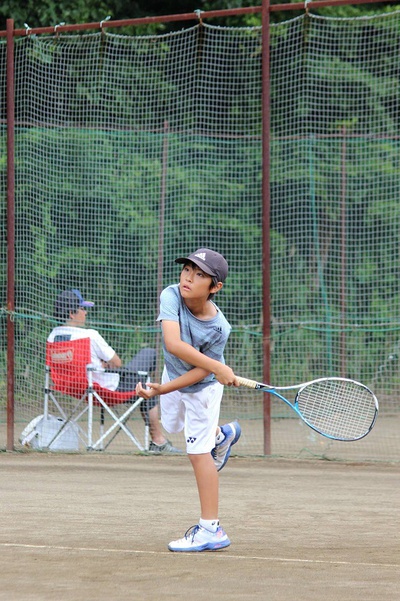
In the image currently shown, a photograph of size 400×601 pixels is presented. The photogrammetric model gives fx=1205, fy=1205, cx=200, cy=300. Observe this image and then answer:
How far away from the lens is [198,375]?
19.1 feet

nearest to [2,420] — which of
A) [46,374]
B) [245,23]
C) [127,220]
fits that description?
[46,374]

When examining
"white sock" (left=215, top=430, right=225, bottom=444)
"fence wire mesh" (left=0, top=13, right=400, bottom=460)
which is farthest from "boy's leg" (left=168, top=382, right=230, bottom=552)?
"fence wire mesh" (left=0, top=13, right=400, bottom=460)

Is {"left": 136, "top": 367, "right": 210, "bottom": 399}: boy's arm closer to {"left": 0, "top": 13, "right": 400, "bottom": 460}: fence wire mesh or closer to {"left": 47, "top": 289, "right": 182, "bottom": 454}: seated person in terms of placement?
{"left": 47, "top": 289, "right": 182, "bottom": 454}: seated person

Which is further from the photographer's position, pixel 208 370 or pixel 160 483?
pixel 160 483

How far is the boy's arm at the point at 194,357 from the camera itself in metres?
5.75

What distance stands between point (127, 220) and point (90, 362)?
12.2 ft

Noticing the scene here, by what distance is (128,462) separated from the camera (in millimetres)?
9672

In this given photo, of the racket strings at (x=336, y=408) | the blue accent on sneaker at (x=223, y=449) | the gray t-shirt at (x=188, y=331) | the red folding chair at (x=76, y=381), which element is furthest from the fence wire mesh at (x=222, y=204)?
the gray t-shirt at (x=188, y=331)

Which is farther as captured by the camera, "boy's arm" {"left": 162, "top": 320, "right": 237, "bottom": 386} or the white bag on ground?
the white bag on ground

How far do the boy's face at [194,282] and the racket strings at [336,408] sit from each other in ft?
3.46

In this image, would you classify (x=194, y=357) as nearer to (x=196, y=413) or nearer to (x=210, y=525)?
(x=196, y=413)

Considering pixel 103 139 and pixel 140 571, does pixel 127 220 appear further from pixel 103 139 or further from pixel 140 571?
pixel 140 571

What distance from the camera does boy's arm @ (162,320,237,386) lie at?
18.9 feet

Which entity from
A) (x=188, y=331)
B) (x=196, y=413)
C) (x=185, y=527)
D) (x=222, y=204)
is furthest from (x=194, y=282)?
(x=222, y=204)
